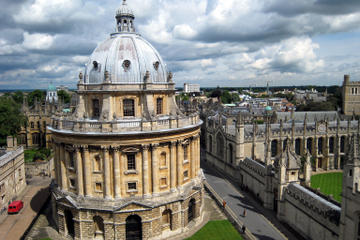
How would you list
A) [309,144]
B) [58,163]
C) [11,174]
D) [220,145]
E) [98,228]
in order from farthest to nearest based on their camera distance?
[309,144]
[220,145]
[11,174]
[58,163]
[98,228]

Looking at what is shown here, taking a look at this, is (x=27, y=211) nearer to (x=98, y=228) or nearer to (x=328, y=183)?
(x=98, y=228)

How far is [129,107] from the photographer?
1172 inches

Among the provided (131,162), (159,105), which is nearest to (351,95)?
(159,105)

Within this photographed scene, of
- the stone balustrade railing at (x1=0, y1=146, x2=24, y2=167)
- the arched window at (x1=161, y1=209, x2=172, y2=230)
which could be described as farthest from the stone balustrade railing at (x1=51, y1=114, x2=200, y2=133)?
the stone balustrade railing at (x1=0, y1=146, x2=24, y2=167)

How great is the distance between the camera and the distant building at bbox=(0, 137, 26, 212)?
3734cm

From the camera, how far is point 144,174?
28.3 meters

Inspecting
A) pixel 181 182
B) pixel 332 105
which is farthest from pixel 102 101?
pixel 332 105

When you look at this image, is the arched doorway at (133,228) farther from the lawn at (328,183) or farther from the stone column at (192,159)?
the lawn at (328,183)

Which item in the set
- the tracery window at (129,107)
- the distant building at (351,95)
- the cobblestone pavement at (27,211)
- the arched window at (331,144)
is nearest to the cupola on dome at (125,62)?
the tracery window at (129,107)

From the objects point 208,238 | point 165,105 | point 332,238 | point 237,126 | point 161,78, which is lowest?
point 208,238

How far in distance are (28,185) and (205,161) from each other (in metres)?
32.7

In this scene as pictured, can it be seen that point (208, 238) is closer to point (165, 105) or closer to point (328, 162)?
point (165, 105)

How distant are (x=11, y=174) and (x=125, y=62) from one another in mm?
24837

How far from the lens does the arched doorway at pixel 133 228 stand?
93.0 ft
